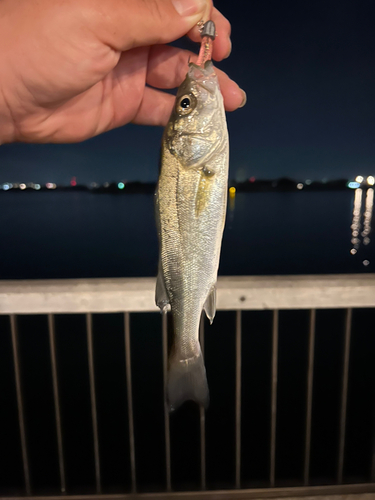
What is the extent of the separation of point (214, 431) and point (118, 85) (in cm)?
659

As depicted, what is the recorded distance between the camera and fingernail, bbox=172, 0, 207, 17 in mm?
1697

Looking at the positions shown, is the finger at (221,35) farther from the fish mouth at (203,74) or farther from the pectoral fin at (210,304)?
the pectoral fin at (210,304)

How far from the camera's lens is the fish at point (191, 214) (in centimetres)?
163

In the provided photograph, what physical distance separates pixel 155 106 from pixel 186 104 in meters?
0.79

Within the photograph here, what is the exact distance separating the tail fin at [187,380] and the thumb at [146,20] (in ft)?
4.78

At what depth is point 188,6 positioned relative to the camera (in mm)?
1703

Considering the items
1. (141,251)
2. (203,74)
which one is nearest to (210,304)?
(203,74)

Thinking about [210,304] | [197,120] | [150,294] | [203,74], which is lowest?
[150,294]

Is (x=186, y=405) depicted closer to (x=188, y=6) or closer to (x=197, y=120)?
(x=197, y=120)

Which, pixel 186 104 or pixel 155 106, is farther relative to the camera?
pixel 155 106

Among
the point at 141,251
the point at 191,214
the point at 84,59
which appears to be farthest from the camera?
the point at 141,251

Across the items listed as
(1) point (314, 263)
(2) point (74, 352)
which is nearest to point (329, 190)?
(1) point (314, 263)

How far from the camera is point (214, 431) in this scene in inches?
280

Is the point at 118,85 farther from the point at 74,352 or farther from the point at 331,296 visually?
the point at 74,352
